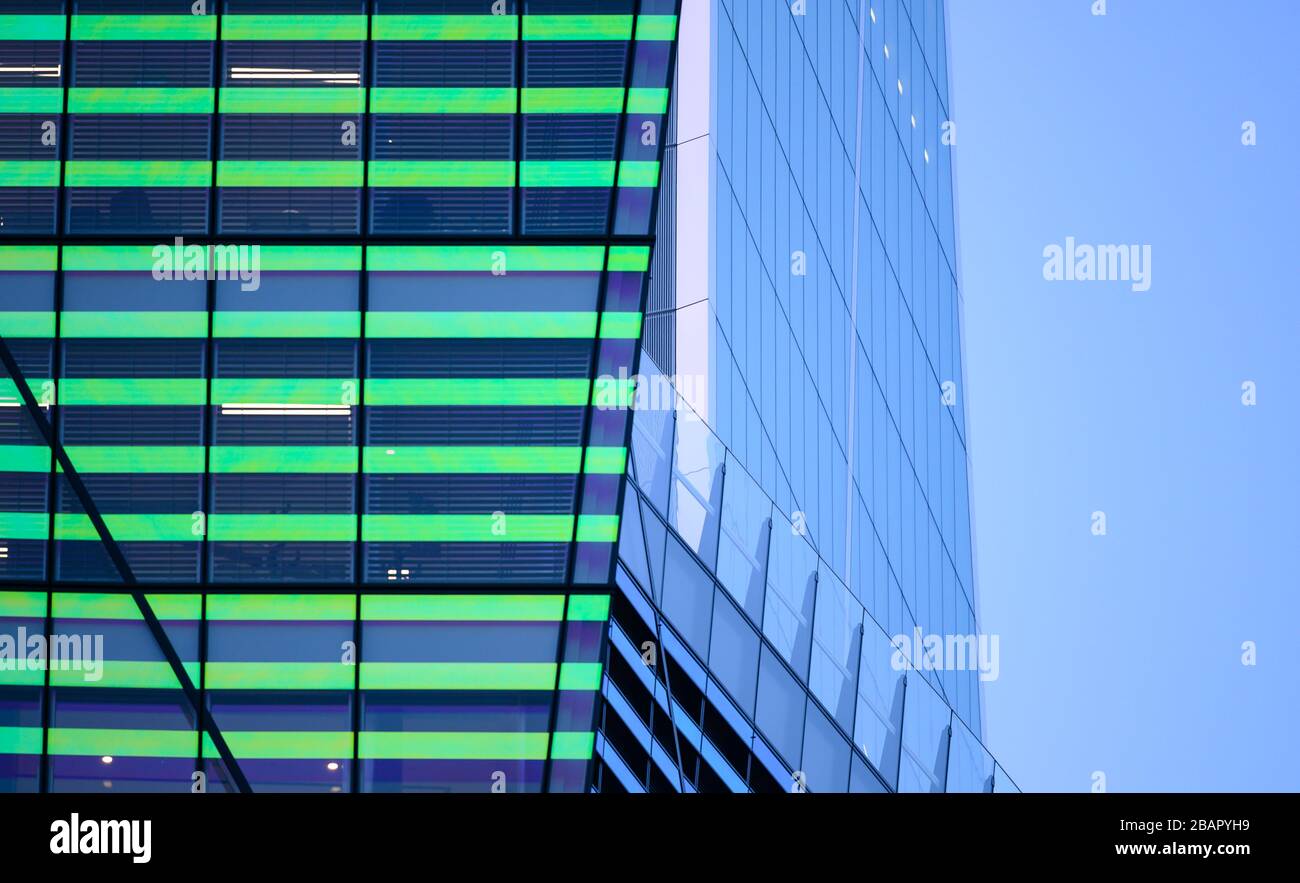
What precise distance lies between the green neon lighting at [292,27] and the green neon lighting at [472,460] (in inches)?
169

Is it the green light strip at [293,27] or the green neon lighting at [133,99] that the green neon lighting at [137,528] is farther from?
the green light strip at [293,27]

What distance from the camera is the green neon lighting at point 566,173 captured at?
51.9 ft

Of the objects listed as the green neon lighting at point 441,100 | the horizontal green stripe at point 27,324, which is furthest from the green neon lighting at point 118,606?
the green neon lighting at point 441,100

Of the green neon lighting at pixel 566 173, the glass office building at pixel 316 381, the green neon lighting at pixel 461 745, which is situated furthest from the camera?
the green neon lighting at pixel 461 745

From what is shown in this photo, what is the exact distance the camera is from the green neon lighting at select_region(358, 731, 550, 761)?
17.6m

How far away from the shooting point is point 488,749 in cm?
1770

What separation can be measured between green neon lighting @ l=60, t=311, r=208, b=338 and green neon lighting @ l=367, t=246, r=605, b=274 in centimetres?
205

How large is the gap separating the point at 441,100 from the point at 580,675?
630 cm

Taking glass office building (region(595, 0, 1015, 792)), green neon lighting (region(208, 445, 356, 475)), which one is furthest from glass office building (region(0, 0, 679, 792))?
glass office building (region(595, 0, 1015, 792))

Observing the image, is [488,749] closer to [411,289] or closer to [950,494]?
[411,289]

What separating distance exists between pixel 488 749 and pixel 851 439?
29194 millimetres

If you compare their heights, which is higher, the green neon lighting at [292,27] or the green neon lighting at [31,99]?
the green neon lighting at [292,27]

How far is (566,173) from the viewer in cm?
1602
